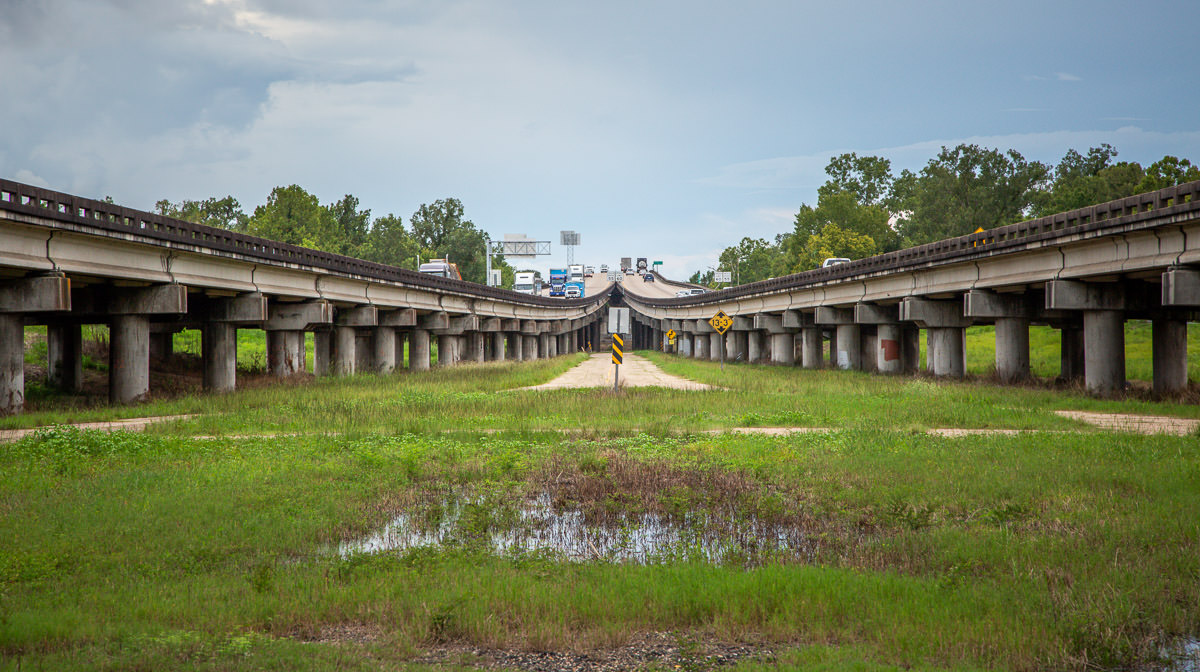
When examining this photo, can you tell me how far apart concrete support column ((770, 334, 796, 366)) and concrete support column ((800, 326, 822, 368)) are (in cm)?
327

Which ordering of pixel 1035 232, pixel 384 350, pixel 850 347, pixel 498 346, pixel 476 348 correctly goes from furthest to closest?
pixel 498 346 → pixel 476 348 → pixel 850 347 → pixel 384 350 → pixel 1035 232

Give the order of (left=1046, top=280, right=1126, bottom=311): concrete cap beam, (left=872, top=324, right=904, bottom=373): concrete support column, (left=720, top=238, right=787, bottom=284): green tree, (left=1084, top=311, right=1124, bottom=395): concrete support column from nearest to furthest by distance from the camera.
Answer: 1. (left=1084, top=311, right=1124, bottom=395): concrete support column
2. (left=1046, top=280, right=1126, bottom=311): concrete cap beam
3. (left=872, top=324, right=904, bottom=373): concrete support column
4. (left=720, top=238, right=787, bottom=284): green tree

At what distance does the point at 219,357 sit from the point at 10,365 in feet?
30.2

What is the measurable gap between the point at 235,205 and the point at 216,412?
116 m

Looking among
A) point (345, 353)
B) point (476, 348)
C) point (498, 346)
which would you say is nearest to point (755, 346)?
point (498, 346)

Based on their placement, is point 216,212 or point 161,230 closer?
point 161,230

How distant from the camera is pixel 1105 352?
26.9 metres

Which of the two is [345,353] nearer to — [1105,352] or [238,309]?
[238,309]

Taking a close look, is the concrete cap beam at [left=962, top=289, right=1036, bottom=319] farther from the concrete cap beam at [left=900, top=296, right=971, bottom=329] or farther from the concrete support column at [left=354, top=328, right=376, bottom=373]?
the concrete support column at [left=354, top=328, right=376, bottom=373]

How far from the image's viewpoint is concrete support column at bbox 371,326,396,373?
4525 centimetres

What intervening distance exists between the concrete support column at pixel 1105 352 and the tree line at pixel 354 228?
76.2 metres

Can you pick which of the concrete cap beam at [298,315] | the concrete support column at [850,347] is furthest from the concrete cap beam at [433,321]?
the concrete support column at [850,347]

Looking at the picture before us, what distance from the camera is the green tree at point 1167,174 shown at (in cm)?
6688

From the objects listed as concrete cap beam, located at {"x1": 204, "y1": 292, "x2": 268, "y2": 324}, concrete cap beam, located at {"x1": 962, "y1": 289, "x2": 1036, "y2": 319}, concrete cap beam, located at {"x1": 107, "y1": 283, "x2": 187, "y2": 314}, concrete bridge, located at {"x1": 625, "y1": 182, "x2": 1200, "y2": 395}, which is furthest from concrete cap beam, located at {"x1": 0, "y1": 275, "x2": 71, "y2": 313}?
concrete cap beam, located at {"x1": 962, "y1": 289, "x2": 1036, "y2": 319}
